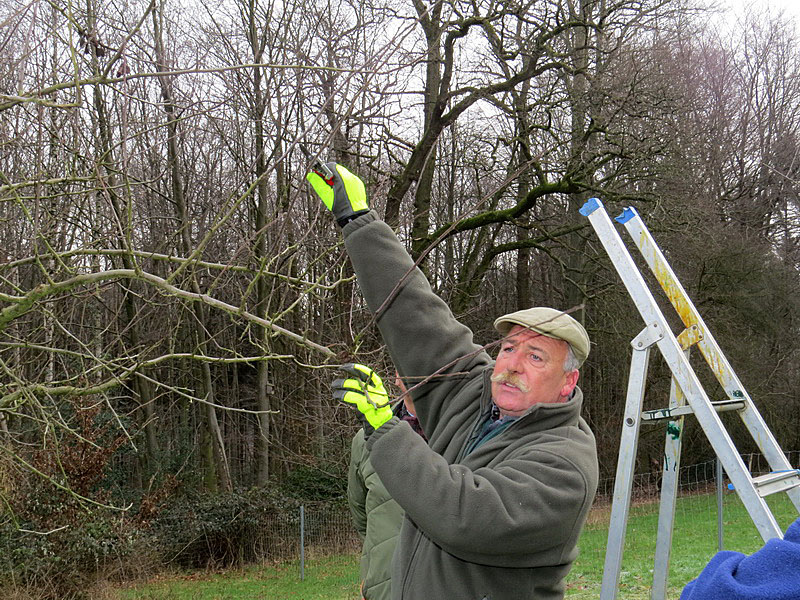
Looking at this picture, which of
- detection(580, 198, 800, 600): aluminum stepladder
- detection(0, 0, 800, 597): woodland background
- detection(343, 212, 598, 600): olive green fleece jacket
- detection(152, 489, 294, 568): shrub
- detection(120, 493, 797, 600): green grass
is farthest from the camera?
detection(152, 489, 294, 568): shrub

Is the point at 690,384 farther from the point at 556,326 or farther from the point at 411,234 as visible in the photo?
the point at 411,234

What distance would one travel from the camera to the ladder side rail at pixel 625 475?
272 cm

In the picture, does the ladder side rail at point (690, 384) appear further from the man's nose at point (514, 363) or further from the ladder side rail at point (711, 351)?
the man's nose at point (514, 363)

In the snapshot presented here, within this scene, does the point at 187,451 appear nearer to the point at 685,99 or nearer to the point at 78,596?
the point at 78,596

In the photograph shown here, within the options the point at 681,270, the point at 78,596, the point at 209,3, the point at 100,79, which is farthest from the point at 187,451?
the point at 100,79

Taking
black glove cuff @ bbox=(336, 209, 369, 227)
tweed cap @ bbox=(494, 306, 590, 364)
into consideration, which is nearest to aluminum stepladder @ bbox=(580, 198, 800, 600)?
tweed cap @ bbox=(494, 306, 590, 364)

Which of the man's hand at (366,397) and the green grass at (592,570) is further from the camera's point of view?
the green grass at (592,570)

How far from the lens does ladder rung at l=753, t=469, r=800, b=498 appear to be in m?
2.51

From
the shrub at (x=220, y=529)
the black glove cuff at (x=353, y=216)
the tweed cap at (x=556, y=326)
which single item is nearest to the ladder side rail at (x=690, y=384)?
the tweed cap at (x=556, y=326)

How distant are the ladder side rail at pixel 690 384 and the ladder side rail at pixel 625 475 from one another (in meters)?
0.11

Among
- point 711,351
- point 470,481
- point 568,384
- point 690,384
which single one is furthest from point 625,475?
point 470,481

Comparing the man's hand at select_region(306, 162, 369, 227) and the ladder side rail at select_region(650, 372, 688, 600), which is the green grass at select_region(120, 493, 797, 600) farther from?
the man's hand at select_region(306, 162, 369, 227)

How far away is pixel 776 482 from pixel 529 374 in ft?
3.80

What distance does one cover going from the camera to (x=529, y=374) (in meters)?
2.15
